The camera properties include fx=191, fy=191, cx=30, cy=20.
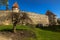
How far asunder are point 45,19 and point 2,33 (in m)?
27.9

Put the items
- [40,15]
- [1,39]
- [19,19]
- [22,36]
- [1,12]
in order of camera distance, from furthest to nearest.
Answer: [40,15] → [1,12] → [19,19] → [22,36] → [1,39]

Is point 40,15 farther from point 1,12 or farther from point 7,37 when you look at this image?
point 7,37

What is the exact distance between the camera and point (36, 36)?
2612cm

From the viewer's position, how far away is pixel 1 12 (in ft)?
148

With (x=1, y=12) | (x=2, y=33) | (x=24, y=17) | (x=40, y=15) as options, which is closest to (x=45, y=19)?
(x=40, y=15)

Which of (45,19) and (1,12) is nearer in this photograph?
(1,12)

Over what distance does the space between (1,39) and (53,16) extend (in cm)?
4486

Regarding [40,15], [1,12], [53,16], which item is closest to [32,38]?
[1,12]

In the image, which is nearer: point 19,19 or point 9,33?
point 9,33

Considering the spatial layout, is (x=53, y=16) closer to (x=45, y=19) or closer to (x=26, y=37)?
(x=45, y=19)

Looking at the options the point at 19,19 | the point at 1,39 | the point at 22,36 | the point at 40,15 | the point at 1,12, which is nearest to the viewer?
the point at 1,39

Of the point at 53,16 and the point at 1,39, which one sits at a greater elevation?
the point at 53,16

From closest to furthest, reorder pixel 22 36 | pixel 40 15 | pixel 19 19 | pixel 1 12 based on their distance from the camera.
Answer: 1. pixel 22 36
2. pixel 19 19
3. pixel 1 12
4. pixel 40 15

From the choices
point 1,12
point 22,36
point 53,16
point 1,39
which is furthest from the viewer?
point 53,16
